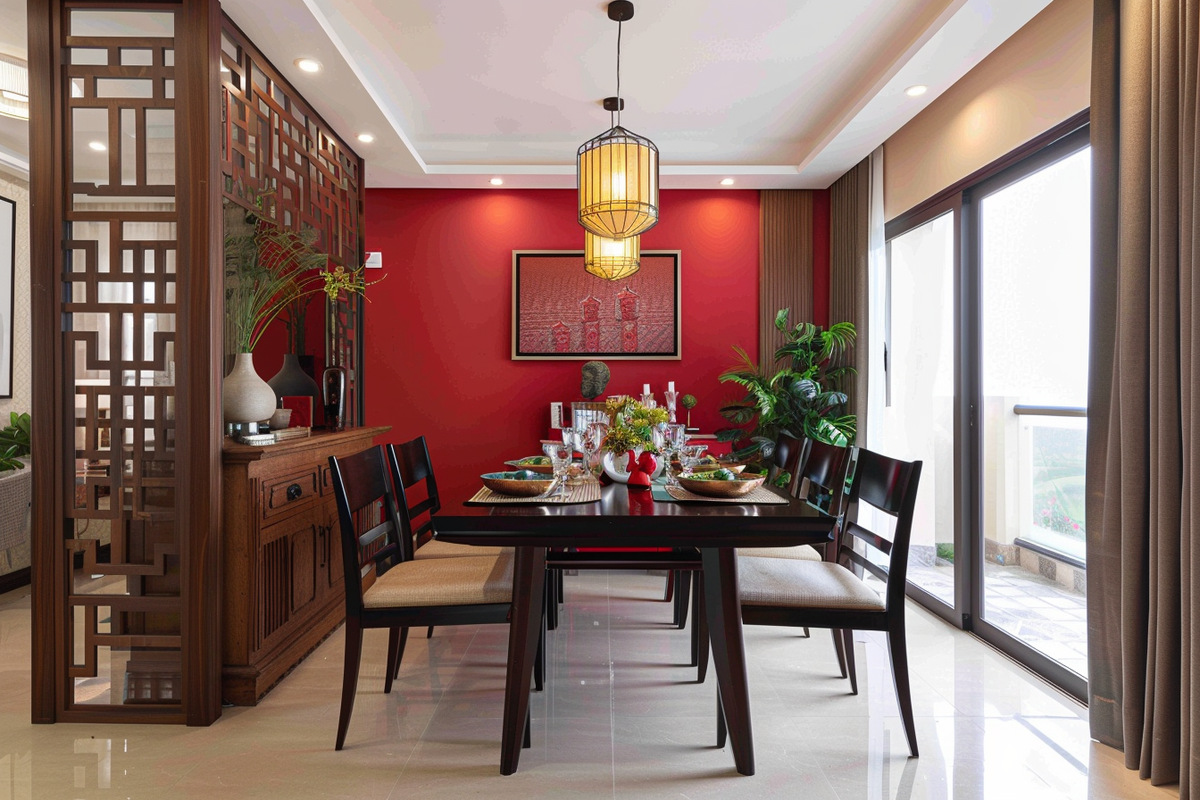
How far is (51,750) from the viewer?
2.11 m

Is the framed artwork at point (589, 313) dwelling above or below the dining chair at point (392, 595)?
above

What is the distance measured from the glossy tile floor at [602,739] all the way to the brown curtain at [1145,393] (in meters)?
0.24

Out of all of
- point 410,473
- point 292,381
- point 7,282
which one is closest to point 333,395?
point 292,381

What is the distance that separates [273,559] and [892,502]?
2.28m

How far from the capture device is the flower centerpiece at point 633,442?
7.89 feet

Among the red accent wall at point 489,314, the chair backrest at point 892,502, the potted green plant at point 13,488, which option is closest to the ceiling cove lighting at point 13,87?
the potted green plant at point 13,488

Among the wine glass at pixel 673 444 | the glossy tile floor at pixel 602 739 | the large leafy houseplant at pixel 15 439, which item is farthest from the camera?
the large leafy houseplant at pixel 15 439

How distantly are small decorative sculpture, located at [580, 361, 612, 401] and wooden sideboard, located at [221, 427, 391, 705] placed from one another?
1782 millimetres

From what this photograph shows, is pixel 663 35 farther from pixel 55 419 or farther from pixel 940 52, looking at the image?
pixel 55 419

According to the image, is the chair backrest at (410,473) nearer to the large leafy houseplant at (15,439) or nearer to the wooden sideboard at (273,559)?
the wooden sideboard at (273,559)

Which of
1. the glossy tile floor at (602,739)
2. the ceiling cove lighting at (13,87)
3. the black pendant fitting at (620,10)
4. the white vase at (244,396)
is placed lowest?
the glossy tile floor at (602,739)

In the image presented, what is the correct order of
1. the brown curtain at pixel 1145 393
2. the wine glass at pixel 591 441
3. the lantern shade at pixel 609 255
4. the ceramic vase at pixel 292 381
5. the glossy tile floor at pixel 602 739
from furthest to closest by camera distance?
the lantern shade at pixel 609 255 → the ceramic vase at pixel 292 381 → the wine glass at pixel 591 441 → the glossy tile floor at pixel 602 739 → the brown curtain at pixel 1145 393

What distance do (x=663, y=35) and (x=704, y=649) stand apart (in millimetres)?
2557

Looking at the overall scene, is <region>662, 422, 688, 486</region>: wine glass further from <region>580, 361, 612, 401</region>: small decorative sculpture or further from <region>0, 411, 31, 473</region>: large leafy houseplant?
<region>0, 411, 31, 473</region>: large leafy houseplant
